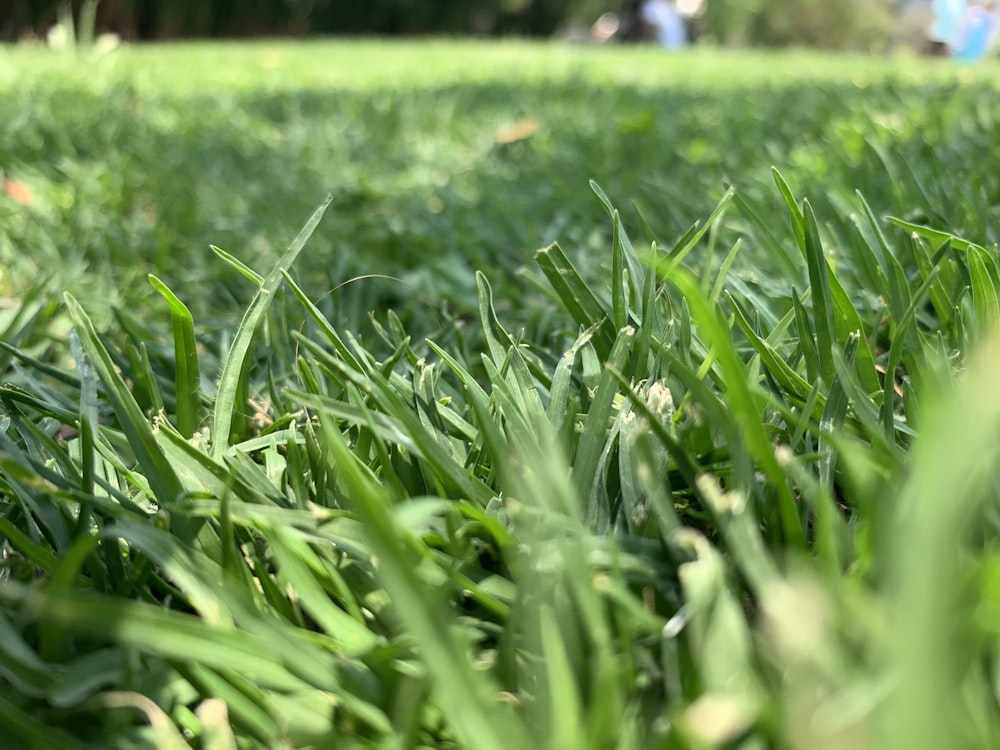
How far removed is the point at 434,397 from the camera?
0.54m

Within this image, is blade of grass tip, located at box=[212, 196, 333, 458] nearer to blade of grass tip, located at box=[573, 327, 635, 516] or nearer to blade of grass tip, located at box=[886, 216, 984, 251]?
blade of grass tip, located at box=[573, 327, 635, 516]

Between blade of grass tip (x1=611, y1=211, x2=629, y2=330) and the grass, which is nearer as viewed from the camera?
the grass

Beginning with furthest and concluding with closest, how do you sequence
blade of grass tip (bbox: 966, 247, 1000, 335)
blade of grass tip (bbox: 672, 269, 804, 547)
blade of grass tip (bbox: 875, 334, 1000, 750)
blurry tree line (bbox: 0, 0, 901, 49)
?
blurry tree line (bbox: 0, 0, 901, 49), blade of grass tip (bbox: 966, 247, 1000, 335), blade of grass tip (bbox: 672, 269, 804, 547), blade of grass tip (bbox: 875, 334, 1000, 750)

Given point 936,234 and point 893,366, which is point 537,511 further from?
point 936,234

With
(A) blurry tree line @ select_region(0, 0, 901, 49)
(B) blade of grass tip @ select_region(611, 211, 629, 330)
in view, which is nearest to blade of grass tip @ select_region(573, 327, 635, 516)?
(B) blade of grass tip @ select_region(611, 211, 629, 330)

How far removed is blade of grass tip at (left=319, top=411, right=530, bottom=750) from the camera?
0.96 ft

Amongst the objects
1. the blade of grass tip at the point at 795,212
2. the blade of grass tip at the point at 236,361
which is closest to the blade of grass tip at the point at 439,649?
the blade of grass tip at the point at 236,361

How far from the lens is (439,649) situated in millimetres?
296

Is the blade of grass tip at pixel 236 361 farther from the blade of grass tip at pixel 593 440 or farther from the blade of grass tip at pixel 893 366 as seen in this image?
the blade of grass tip at pixel 893 366

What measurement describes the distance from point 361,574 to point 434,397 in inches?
5.6

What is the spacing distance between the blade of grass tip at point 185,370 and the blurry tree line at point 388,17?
12.3 m

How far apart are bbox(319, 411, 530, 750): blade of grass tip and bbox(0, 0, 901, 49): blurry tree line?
1257 centimetres

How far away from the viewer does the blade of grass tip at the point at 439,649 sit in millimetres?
293

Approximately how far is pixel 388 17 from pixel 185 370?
15.4 m
